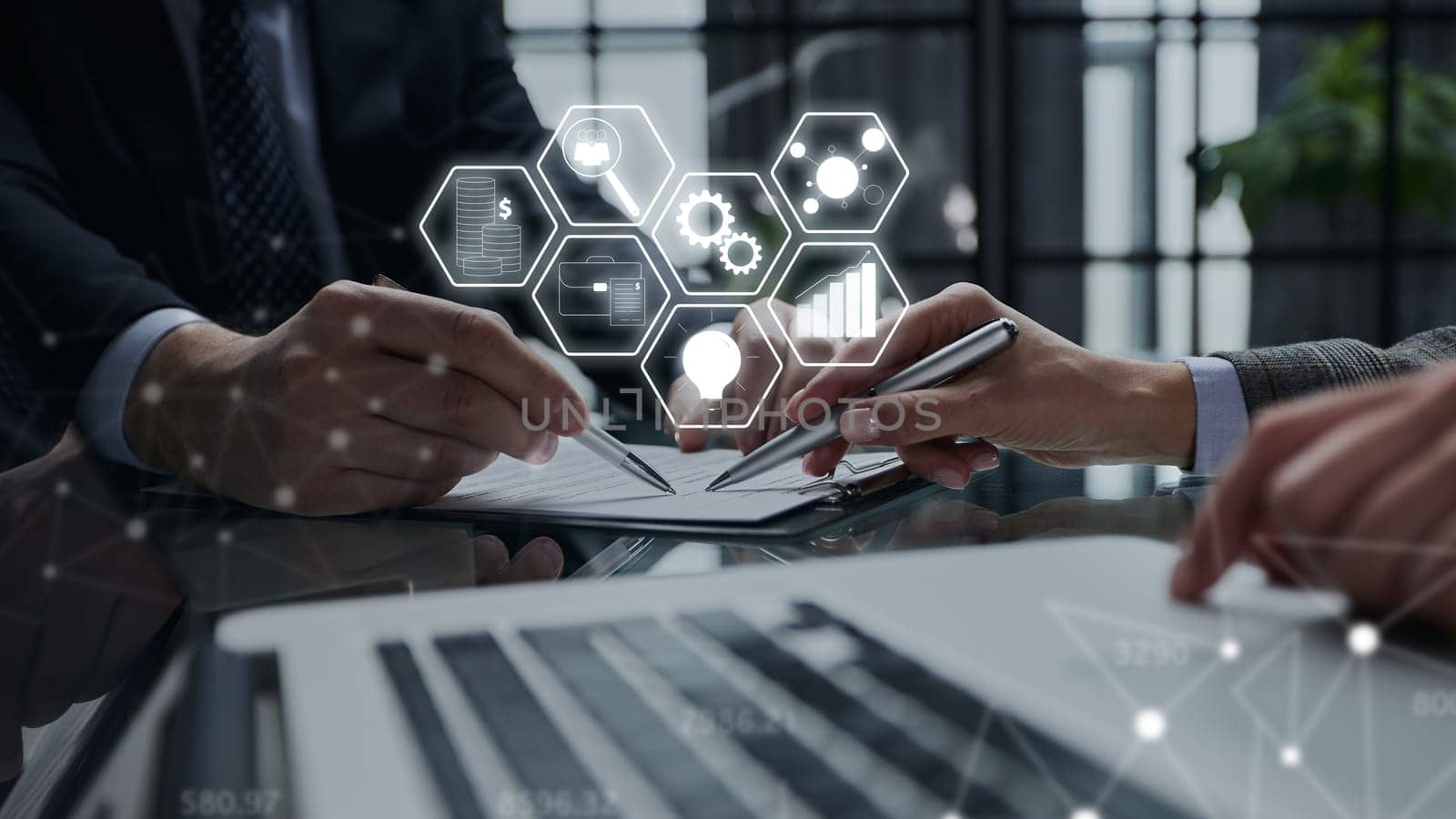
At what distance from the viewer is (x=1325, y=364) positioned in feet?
1.60

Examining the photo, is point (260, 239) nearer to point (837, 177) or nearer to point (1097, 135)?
point (837, 177)

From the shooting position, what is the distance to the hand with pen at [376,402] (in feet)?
1.41

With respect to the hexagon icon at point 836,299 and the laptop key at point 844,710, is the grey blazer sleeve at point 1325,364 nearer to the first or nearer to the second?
the hexagon icon at point 836,299

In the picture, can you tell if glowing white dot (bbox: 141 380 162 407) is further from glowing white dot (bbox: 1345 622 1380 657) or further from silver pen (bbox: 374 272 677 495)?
glowing white dot (bbox: 1345 622 1380 657)

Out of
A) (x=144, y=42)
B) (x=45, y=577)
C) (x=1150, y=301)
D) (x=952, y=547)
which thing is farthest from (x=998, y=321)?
(x=1150, y=301)

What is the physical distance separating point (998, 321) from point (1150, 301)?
1.16 meters

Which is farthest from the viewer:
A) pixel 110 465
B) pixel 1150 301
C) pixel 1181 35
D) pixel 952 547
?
pixel 1181 35

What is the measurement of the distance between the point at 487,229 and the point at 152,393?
19 centimetres

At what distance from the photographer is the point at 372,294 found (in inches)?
17.5

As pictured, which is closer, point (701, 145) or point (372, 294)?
point (372, 294)

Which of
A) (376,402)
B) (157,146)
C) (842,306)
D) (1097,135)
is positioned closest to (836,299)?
(842,306)

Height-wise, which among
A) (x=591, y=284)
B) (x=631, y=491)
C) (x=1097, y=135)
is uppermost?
(x=1097, y=135)

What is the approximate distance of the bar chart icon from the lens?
0.48 metres

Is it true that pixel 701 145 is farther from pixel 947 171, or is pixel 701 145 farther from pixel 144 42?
pixel 947 171
